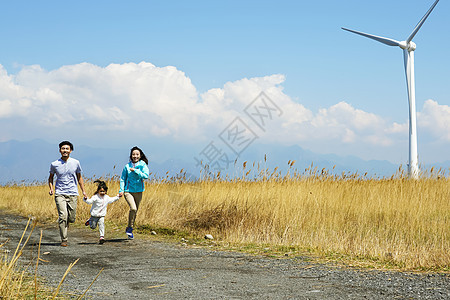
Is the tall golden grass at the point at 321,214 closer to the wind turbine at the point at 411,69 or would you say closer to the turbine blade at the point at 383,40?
the wind turbine at the point at 411,69

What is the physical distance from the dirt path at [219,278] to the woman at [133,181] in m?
1.50

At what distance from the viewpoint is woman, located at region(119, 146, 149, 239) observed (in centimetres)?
909

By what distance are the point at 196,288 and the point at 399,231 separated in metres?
5.37

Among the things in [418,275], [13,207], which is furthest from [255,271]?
[13,207]

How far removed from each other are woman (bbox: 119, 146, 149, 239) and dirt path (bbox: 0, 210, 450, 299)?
1.50 metres

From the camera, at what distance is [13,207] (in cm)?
1753

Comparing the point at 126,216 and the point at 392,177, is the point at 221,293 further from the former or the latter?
the point at 392,177

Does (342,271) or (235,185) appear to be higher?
(235,185)

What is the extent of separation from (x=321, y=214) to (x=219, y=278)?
4.87 metres

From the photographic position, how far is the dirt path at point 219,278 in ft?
14.7

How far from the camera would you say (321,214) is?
957 cm

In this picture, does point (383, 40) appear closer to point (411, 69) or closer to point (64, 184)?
point (411, 69)

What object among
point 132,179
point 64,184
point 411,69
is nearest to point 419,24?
point 411,69

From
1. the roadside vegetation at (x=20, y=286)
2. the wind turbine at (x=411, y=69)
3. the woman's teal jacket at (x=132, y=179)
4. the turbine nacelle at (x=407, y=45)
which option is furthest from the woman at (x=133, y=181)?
the turbine nacelle at (x=407, y=45)
